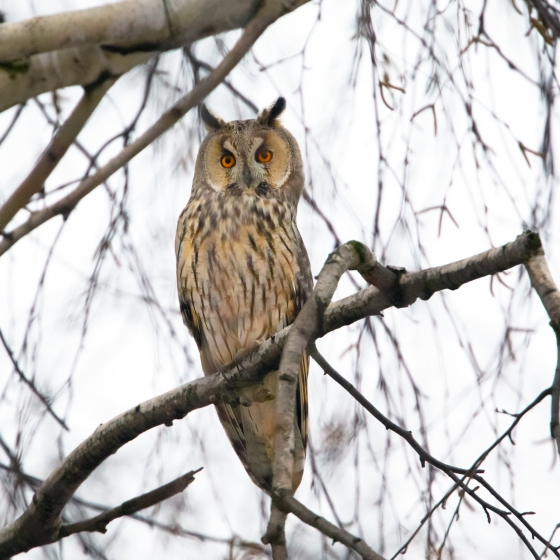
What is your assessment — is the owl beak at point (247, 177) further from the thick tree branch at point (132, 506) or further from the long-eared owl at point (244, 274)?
the thick tree branch at point (132, 506)

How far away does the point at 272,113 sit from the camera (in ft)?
11.3

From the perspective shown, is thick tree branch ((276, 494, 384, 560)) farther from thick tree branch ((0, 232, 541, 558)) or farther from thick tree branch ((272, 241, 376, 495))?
thick tree branch ((0, 232, 541, 558))

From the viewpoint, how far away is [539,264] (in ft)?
4.68

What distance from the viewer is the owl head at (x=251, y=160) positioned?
10.5 feet

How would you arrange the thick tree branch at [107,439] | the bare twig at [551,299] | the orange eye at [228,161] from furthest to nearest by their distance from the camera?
the orange eye at [228,161], the thick tree branch at [107,439], the bare twig at [551,299]

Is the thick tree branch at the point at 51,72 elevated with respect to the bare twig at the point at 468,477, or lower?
elevated

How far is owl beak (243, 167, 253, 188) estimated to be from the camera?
3.16 meters

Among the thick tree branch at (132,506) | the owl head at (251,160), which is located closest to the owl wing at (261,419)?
the owl head at (251,160)

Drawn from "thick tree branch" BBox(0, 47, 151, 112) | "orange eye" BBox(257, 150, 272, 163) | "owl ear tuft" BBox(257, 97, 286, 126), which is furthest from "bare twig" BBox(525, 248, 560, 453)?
"owl ear tuft" BBox(257, 97, 286, 126)

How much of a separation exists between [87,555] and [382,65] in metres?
1.80

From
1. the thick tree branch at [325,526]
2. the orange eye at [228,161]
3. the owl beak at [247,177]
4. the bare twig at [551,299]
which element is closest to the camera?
the thick tree branch at [325,526]

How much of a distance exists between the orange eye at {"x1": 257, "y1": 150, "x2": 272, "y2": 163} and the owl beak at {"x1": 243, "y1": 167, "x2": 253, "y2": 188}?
109 mm

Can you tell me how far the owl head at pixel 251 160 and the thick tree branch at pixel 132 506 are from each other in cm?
146

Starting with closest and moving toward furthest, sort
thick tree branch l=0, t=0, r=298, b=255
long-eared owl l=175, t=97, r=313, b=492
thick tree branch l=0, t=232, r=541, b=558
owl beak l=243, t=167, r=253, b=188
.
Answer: thick tree branch l=0, t=0, r=298, b=255 → thick tree branch l=0, t=232, r=541, b=558 → long-eared owl l=175, t=97, r=313, b=492 → owl beak l=243, t=167, r=253, b=188
